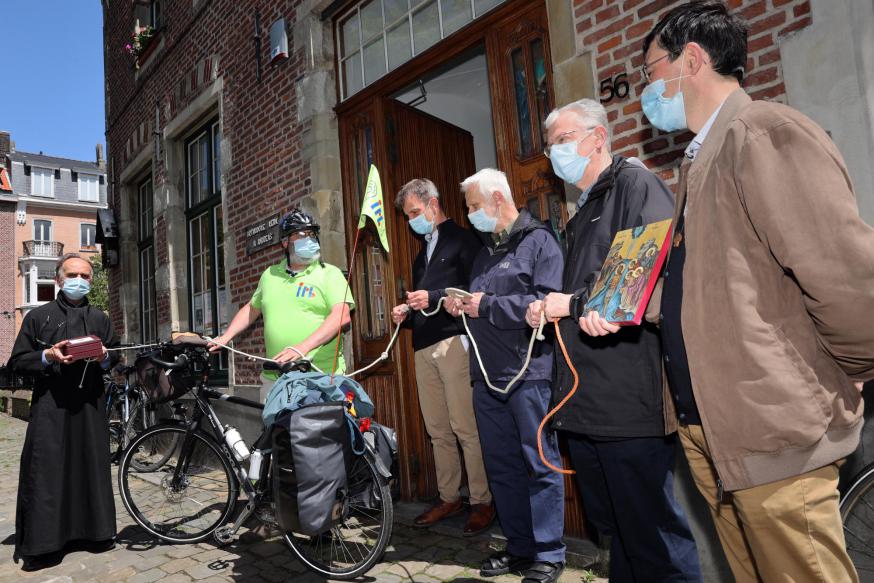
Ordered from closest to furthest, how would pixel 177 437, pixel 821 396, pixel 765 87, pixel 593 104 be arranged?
1. pixel 821 396
2. pixel 593 104
3. pixel 765 87
4. pixel 177 437

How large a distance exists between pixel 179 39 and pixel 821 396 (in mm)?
8663

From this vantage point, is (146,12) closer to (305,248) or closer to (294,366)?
(305,248)

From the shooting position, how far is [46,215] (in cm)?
→ 3672

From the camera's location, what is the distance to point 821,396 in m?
1.22

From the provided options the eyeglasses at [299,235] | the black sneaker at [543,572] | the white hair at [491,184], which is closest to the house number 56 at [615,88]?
the white hair at [491,184]

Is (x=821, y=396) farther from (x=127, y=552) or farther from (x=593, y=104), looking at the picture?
(x=127, y=552)

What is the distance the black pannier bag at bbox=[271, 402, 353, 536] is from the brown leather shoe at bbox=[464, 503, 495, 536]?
1078mm

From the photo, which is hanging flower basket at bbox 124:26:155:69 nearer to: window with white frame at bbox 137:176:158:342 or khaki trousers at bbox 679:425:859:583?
window with white frame at bbox 137:176:158:342

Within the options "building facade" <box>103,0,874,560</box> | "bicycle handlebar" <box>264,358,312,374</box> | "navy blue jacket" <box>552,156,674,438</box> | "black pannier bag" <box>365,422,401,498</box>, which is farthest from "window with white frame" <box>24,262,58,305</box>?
"navy blue jacket" <box>552,156,674,438</box>

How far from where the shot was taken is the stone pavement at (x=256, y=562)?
3.12 meters

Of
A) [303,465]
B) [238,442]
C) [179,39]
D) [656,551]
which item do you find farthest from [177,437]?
[179,39]

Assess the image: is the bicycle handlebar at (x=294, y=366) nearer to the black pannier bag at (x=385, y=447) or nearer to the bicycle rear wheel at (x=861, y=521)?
the black pannier bag at (x=385, y=447)

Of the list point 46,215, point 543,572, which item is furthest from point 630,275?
point 46,215

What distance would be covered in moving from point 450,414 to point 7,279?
40186 mm
